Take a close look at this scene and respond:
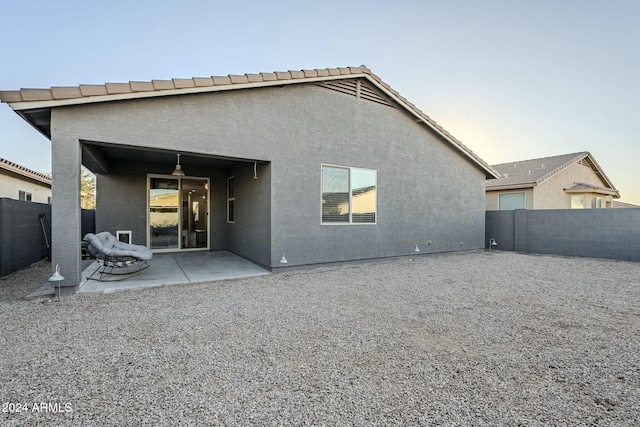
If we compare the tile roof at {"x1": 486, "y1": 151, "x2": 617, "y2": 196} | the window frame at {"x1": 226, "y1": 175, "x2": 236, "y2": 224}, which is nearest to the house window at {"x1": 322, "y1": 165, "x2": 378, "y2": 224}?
the window frame at {"x1": 226, "y1": 175, "x2": 236, "y2": 224}

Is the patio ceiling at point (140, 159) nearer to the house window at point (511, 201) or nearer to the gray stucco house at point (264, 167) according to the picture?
the gray stucco house at point (264, 167)

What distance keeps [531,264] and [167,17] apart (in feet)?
43.7

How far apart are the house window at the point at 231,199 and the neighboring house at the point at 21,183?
7.56m

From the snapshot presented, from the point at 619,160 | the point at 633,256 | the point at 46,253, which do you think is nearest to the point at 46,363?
the point at 46,253

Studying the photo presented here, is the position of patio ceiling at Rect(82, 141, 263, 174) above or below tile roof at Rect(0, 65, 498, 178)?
below

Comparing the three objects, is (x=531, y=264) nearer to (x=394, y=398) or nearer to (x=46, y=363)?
(x=394, y=398)

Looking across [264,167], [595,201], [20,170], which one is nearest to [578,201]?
[595,201]

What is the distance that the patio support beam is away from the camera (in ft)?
15.6

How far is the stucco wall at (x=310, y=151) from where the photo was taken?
17.8 ft

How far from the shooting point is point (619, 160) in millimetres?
16984

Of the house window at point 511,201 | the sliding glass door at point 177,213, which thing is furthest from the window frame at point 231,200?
the house window at point 511,201

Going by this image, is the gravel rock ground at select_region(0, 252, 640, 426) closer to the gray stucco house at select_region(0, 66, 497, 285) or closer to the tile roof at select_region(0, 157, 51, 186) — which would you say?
the gray stucco house at select_region(0, 66, 497, 285)

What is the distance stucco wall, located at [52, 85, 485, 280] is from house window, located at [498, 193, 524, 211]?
6.45 m

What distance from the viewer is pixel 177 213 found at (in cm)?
959
